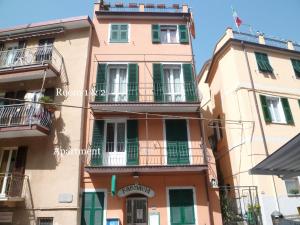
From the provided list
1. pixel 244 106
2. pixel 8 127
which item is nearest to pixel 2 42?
pixel 8 127

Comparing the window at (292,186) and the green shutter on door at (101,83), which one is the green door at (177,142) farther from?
the window at (292,186)

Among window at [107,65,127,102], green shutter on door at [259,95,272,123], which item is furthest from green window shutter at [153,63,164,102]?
green shutter on door at [259,95,272,123]

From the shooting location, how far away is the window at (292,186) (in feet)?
41.1

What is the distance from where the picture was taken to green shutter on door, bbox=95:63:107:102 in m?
13.2

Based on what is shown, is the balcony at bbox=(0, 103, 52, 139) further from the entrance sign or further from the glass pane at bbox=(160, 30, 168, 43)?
the glass pane at bbox=(160, 30, 168, 43)

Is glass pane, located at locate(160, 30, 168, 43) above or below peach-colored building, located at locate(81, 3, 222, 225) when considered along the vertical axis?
above

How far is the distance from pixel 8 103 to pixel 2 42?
430cm

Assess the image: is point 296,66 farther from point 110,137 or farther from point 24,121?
point 24,121

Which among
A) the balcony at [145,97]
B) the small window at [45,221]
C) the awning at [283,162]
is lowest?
the small window at [45,221]

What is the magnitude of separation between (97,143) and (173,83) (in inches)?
201

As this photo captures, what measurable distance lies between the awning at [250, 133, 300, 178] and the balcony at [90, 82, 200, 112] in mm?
5278

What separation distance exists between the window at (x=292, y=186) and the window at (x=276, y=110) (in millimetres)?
3096

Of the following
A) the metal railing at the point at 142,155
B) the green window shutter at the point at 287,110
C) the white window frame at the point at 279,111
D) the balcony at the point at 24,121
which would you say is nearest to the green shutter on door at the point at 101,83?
the metal railing at the point at 142,155

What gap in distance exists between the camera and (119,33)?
1546 cm
